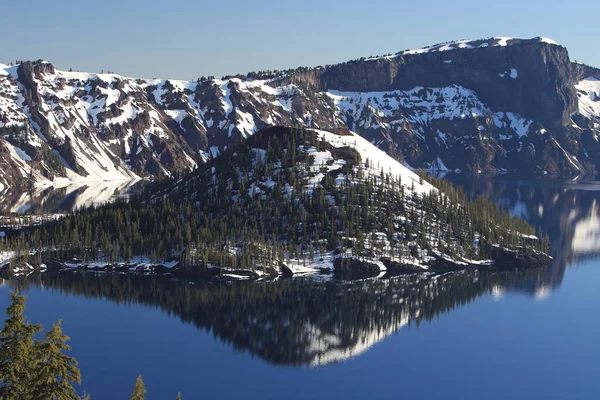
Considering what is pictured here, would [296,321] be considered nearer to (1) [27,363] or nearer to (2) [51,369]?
(2) [51,369]

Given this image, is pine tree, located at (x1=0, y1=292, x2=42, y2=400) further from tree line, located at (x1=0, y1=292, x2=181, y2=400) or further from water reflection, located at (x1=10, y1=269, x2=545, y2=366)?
water reflection, located at (x1=10, y1=269, x2=545, y2=366)

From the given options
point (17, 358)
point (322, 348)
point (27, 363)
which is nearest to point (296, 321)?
point (322, 348)

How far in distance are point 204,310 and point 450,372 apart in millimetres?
69780

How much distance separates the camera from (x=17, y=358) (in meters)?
57.0

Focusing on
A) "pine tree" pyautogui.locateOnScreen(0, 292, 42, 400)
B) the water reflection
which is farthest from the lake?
"pine tree" pyautogui.locateOnScreen(0, 292, 42, 400)

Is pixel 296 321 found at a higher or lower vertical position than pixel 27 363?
lower

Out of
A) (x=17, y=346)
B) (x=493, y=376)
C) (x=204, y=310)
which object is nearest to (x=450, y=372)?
(x=493, y=376)

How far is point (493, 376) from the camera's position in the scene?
144125 mm

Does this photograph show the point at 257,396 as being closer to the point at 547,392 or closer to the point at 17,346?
the point at 547,392

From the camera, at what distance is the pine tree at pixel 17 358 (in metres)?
56.7

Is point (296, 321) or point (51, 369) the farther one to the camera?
point (296, 321)

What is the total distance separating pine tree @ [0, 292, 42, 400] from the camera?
5672cm

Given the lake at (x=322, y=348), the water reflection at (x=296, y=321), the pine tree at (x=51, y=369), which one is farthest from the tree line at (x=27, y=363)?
the water reflection at (x=296, y=321)

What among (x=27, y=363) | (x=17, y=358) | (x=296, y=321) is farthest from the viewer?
(x=296, y=321)
